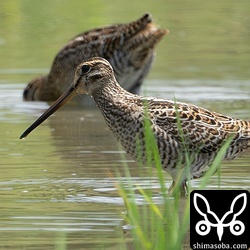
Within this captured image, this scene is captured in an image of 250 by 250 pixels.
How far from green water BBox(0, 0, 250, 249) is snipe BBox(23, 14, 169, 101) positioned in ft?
0.99

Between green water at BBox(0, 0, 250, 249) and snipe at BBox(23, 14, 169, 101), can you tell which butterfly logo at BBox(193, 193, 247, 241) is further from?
snipe at BBox(23, 14, 169, 101)

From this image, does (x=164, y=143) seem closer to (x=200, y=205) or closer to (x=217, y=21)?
(x=200, y=205)

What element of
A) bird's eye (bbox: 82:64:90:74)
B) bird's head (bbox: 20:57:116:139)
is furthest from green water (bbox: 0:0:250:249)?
bird's eye (bbox: 82:64:90:74)

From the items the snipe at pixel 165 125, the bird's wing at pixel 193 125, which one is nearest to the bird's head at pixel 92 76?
the snipe at pixel 165 125

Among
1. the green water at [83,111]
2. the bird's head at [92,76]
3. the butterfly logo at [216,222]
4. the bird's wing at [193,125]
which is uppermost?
the butterfly logo at [216,222]

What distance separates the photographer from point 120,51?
14.1 m

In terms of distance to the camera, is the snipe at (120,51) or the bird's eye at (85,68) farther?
the snipe at (120,51)

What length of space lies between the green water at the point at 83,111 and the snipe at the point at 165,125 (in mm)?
328

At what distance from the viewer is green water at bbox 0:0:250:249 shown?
888 cm

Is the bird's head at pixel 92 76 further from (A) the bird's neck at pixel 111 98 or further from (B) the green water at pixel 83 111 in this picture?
(B) the green water at pixel 83 111

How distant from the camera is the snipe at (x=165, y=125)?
944cm

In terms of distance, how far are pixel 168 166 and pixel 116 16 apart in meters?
9.59

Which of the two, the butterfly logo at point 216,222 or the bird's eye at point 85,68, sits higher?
the butterfly logo at point 216,222

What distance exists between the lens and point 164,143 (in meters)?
9.42
